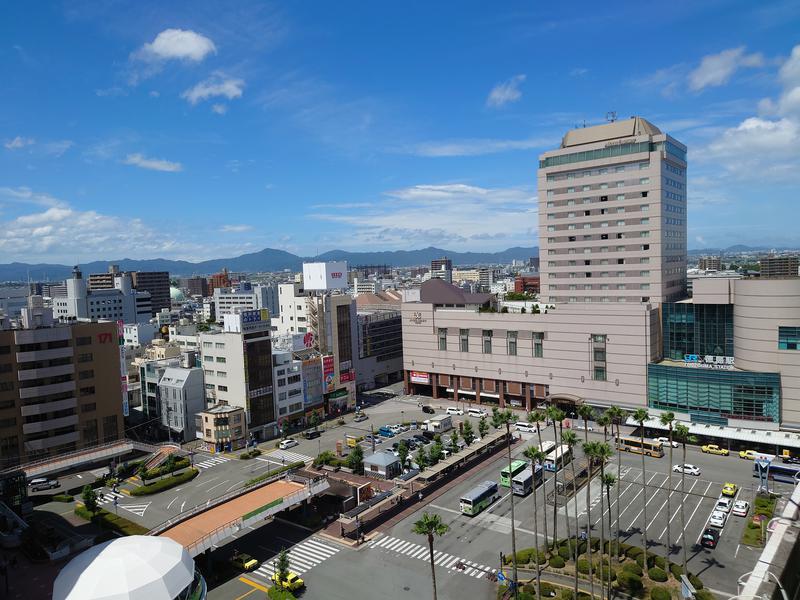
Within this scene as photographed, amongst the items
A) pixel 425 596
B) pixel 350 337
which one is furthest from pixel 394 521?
pixel 350 337

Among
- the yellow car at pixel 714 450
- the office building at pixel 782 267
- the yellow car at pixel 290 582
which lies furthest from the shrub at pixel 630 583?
the office building at pixel 782 267

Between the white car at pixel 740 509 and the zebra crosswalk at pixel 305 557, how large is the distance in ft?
139

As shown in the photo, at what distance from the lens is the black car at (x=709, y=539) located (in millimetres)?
53031

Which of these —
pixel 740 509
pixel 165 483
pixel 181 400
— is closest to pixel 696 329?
pixel 740 509

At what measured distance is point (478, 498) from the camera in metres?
63.0

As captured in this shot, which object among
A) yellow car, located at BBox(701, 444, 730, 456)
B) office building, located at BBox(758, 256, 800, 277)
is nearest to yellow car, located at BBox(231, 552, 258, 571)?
yellow car, located at BBox(701, 444, 730, 456)

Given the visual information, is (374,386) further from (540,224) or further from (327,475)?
(327,475)

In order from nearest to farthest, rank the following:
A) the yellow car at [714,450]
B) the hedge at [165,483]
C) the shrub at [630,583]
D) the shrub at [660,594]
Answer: the shrub at [660,594] < the shrub at [630,583] < the hedge at [165,483] < the yellow car at [714,450]

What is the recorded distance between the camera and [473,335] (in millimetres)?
109438

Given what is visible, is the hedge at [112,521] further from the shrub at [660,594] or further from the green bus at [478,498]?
the shrub at [660,594]

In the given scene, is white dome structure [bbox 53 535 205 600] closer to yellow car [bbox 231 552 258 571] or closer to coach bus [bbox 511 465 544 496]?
yellow car [bbox 231 552 258 571]

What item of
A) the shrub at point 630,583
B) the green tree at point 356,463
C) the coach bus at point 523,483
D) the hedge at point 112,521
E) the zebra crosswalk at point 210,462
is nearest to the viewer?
the shrub at point 630,583

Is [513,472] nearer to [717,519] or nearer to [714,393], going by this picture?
[717,519]

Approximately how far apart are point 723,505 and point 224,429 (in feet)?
227
